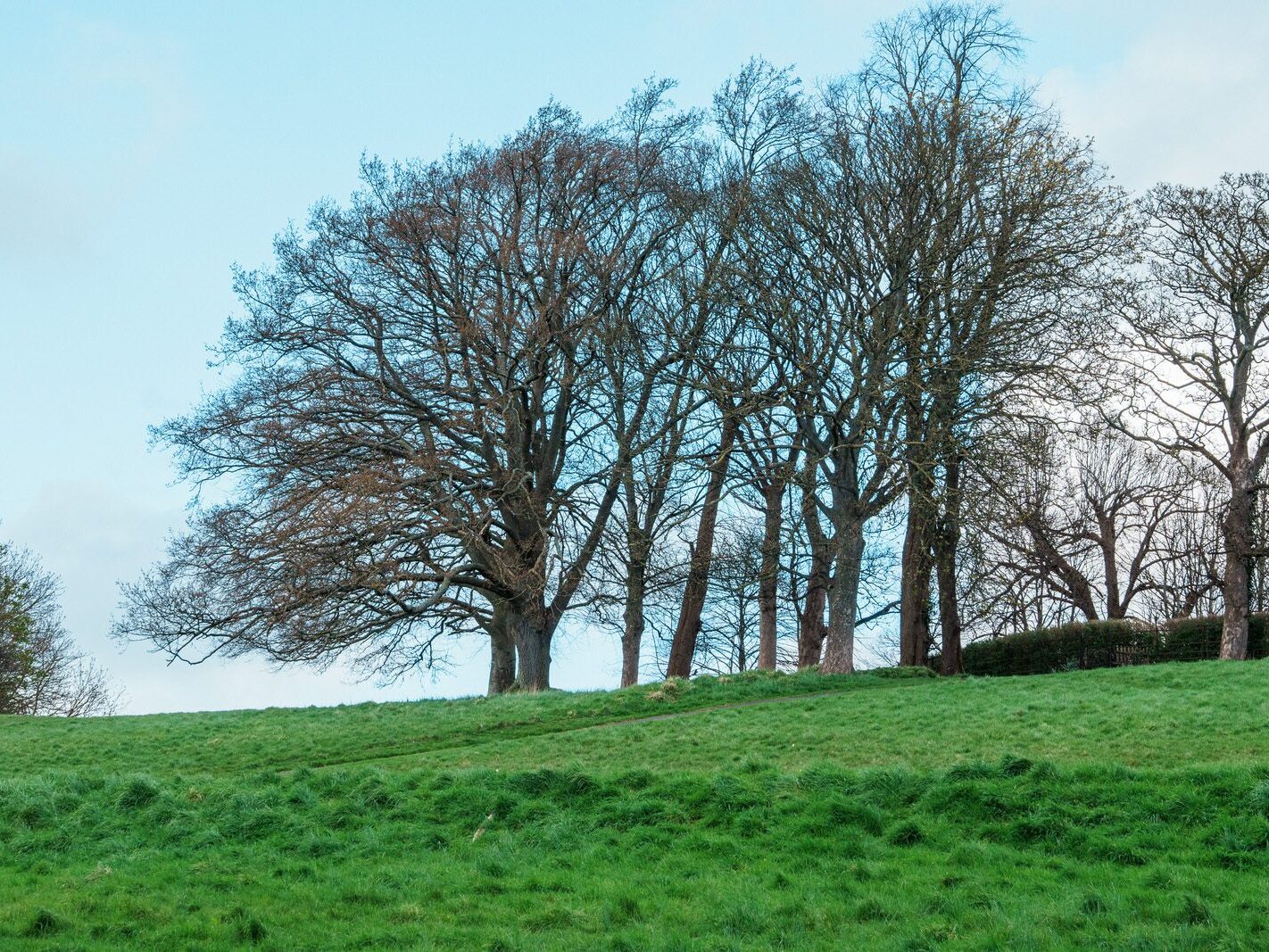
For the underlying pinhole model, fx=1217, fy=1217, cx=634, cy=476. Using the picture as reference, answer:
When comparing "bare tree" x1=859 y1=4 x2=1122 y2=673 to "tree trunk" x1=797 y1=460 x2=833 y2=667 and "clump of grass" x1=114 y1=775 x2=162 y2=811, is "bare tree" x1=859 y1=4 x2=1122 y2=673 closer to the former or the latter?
"tree trunk" x1=797 y1=460 x2=833 y2=667

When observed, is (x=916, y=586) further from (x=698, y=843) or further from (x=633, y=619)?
(x=698, y=843)

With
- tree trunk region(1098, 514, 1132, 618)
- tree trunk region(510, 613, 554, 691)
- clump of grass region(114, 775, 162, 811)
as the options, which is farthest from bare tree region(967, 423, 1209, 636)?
clump of grass region(114, 775, 162, 811)

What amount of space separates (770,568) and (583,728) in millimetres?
8838

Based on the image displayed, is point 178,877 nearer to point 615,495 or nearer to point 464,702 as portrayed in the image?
point 464,702

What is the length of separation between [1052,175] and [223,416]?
1893cm

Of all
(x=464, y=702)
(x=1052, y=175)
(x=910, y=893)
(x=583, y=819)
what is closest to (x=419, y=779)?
(x=583, y=819)

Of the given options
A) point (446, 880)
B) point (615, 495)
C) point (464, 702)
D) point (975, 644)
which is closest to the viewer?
point (446, 880)

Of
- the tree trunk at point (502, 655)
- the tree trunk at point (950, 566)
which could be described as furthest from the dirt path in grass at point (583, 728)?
the tree trunk at point (502, 655)

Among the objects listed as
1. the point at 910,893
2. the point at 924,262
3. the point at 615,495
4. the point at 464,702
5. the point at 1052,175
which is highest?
the point at 1052,175

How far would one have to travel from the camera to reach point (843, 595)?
26.0 metres

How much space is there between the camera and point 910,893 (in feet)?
31.2

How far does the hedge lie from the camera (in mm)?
31969

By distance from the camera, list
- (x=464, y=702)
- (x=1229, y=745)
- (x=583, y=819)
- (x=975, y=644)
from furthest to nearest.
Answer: (x=975, y=644), (x=464, y=702), (x=1229, y=745), (x=583, y=819)

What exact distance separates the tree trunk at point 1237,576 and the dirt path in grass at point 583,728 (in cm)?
1230
